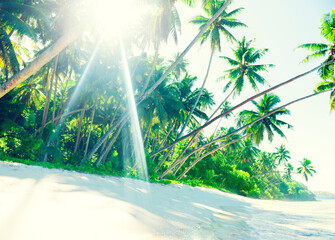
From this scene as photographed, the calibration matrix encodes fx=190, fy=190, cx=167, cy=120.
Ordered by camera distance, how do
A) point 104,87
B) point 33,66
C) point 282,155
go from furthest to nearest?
point 282,155 < point 104,87 < point 33,66

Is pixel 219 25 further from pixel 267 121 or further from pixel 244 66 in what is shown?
pixel 267 121

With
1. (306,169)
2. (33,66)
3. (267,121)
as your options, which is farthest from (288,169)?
(33,66)

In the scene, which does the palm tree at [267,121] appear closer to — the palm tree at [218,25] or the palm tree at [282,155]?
the palm tree at [218,25]

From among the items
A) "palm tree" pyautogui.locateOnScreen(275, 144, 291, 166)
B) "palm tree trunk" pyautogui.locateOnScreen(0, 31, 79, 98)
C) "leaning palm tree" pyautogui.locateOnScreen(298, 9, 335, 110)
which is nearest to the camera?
"palm tree trunk" pyautogui.locateOnScreen(0, 31, 79, 98)

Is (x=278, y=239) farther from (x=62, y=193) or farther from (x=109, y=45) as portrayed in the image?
(x=109, y=45)

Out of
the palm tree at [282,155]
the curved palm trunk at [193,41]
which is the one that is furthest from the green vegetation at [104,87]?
the palm tree at [282,155]

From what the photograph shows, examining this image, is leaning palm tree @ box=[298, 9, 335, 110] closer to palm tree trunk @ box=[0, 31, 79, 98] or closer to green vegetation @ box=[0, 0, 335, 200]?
green vegetation @ box=[0, 0, 335, 200]

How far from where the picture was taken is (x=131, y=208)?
3.96 metres

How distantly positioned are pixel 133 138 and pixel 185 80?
8092 mm

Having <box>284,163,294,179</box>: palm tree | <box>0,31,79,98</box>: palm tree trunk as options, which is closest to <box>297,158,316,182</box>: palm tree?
<box>284,163,294,179</box>: palm tree

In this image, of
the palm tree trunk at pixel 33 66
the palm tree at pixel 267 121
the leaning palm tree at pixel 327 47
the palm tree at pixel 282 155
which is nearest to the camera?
the palm tree trunk at pixel 33 66

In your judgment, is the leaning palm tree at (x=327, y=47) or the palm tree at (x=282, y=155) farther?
the palm tree at (x=282, y=155)

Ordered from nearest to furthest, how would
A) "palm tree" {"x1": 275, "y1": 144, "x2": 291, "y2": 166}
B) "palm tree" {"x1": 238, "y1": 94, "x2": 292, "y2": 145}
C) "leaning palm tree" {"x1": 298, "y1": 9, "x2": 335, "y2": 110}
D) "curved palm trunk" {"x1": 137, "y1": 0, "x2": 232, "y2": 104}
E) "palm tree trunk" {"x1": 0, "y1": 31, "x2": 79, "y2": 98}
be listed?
"palm tree trunk" {"x1": 0, "y1": 31, "x2": 79, "y2": 98} → "curved palm trunk" {"x1": 137, "y1": 0, "x2": 232, "y2": 104} → "leaning palm tree" {"x1": 298, "y1": 9, "x2": 335, "y2": 110} → "palm tree" {"x1": 238, "y1": 94, "x2": 292, "y2": 145} → "palm tree" {"x1": 275, "y1": 144, "x2": 291, "y2": 166}

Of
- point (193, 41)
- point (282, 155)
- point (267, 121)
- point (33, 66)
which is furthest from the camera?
point (282, 155)
